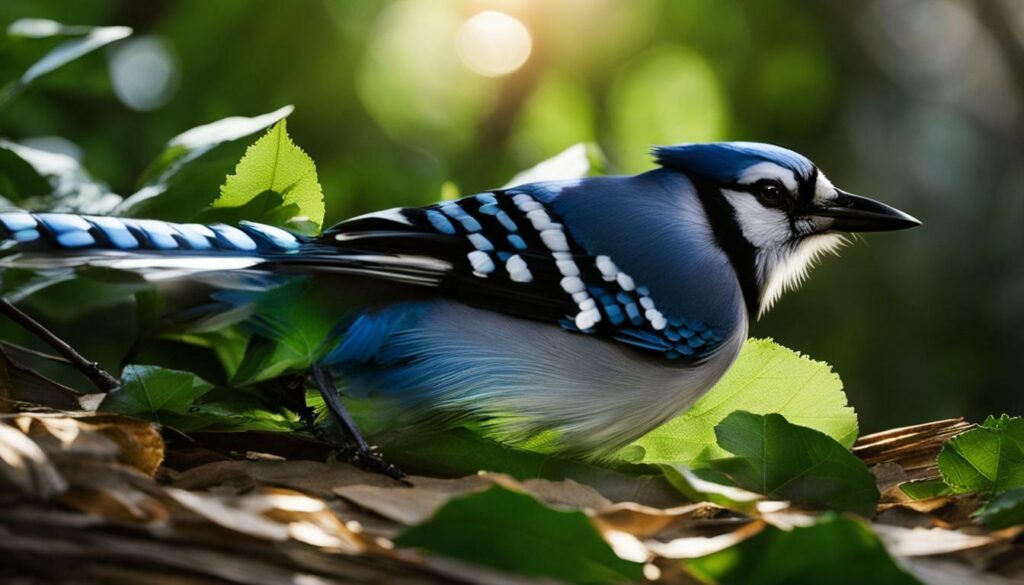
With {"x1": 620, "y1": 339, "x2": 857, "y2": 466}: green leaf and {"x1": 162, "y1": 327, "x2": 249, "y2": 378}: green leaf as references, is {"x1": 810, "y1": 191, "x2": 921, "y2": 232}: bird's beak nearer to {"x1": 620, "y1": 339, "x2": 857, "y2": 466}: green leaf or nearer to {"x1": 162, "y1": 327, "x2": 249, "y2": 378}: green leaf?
{"x1": 620, "y1": 339, "x2": 857, "y2": 466}: green leaf

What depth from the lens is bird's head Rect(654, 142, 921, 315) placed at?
122cm

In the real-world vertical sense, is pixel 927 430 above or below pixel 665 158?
below

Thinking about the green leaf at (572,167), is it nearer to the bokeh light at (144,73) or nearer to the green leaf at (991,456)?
the green leaf at (991,456)

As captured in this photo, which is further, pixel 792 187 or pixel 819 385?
pixel 792 187

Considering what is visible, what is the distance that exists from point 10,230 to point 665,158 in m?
0.71

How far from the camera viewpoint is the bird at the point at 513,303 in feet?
2.95

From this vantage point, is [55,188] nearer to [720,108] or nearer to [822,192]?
[822,192]

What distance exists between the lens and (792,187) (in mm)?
1237

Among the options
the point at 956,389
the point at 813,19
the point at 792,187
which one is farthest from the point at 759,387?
the point at 813,19

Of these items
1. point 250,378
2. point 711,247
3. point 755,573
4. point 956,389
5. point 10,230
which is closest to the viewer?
point 755,573

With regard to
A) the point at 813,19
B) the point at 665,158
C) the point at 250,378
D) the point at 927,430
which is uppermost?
the point at 813,19

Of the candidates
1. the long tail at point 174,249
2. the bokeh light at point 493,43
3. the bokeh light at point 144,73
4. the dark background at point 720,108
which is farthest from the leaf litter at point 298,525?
the bokeh light at point 493,43

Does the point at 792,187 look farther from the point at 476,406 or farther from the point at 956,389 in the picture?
the point at 956,389

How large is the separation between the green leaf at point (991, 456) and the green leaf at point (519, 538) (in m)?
0.36
